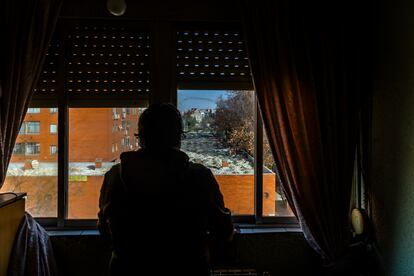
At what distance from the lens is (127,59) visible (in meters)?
2.21

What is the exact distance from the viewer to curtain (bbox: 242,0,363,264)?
203 centimetres

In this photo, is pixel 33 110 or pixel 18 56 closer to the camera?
pixel 18 56

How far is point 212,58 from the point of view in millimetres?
2250

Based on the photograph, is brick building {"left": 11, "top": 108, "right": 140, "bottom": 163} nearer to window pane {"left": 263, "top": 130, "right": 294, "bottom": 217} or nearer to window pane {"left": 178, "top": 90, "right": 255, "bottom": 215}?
window pane {"left": 178, "top": 90, "right": 255, "bottom": 215}

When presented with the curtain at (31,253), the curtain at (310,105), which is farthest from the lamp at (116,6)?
the curtain at (31,253)

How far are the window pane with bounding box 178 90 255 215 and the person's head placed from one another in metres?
1.03

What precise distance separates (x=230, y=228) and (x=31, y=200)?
5.34ft

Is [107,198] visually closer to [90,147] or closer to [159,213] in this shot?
[159,213]

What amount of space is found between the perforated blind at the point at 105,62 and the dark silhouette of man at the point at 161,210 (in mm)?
1107

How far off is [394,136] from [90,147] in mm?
1916

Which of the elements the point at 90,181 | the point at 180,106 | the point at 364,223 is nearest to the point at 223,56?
the point at 180,106

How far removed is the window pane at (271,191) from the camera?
2277 millimetres

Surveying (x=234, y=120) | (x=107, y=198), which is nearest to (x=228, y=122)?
(x=234, y=120)

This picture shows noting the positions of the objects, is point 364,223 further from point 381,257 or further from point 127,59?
point 127,59
